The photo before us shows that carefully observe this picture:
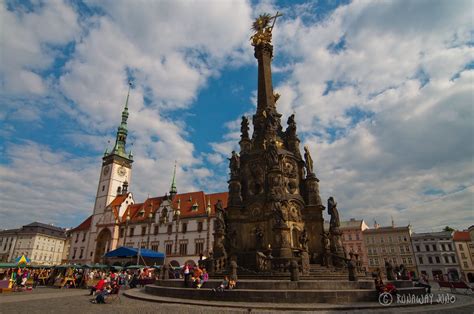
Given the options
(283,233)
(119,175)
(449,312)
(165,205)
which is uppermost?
(119,175)

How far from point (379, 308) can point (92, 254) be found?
62925mm

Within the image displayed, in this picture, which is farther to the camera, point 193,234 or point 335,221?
point 193,234

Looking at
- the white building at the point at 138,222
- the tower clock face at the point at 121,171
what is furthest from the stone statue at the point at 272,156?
the tower clock face at the point at 121,171

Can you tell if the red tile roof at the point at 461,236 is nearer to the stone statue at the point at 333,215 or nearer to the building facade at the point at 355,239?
the building facade at the point at 355,239

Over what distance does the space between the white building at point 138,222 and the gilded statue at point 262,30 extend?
30426 mm

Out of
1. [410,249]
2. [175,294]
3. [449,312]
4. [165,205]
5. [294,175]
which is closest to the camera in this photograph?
[449,312]

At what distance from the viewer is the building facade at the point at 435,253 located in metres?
56.1

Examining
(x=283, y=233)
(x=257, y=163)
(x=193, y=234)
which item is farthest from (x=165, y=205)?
(x=283, y=233)

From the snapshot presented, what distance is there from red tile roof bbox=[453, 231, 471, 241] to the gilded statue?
61.0m

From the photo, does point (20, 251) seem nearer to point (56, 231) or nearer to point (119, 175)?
point (56, 231)

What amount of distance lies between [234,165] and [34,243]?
3605 inches

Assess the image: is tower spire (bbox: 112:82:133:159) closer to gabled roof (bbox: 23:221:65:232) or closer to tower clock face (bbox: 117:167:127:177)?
tower clock face (bbox: 117:167:127:177)

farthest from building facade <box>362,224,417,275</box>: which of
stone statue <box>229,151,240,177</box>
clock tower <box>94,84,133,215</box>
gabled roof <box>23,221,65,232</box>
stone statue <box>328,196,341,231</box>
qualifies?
gabled roof <box>23,221,65,232</box>

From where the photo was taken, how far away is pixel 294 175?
1902cm
